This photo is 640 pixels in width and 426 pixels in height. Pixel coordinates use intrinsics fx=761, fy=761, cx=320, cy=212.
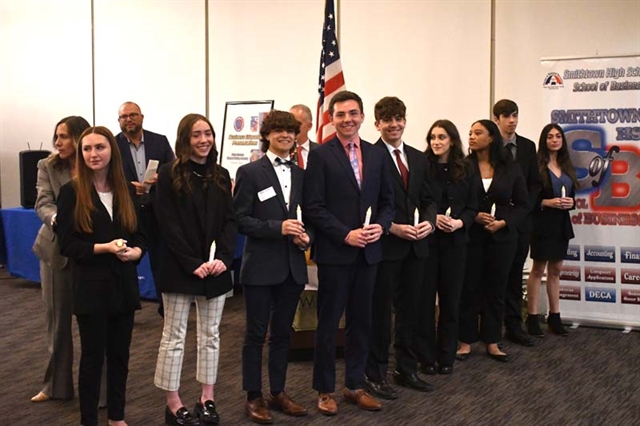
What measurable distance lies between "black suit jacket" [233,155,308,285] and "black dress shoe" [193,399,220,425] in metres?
0.62

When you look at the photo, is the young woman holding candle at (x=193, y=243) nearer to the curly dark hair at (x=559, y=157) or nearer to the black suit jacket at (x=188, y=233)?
the black suit jacket at (x=188, y=233)

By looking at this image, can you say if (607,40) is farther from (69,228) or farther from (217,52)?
(69,228)

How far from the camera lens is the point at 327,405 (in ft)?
12.6

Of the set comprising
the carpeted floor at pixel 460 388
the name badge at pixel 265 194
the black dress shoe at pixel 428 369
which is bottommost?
the carpeted floor at pixel 460 388

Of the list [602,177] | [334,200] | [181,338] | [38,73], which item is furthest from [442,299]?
[38,73]

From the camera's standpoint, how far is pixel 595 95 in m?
5.65

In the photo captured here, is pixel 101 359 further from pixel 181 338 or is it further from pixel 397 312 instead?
pixel 397 312

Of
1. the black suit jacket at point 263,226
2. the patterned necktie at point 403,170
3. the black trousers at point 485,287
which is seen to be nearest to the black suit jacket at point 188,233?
the black suit jacket at point 263,226

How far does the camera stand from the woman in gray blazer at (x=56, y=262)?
376 centimetres

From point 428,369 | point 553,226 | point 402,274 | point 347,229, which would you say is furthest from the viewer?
point 553,226

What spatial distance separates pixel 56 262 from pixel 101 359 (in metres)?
0.75

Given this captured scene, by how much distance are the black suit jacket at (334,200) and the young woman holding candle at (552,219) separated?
2129mm

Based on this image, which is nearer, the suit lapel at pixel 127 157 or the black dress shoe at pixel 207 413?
the black dress shoe at pixel 207 413

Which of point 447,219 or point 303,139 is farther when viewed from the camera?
point 303,139
